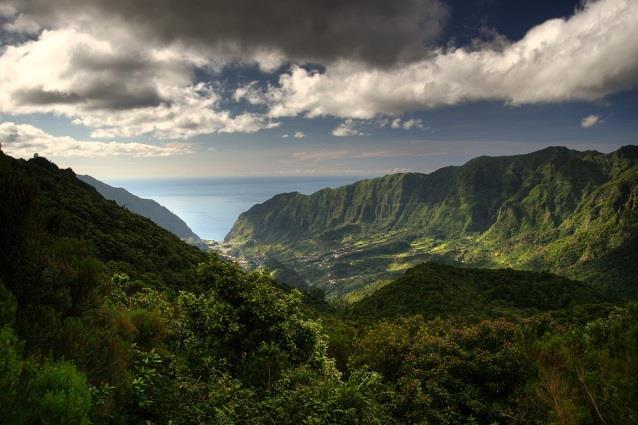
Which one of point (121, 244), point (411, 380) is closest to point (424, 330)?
point (411, 380)

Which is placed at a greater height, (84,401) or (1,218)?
(1,218)

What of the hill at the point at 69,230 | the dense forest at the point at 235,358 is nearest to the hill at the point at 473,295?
the hill at the point at 69,230

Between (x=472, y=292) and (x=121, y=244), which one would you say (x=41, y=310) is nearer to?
(x=121, y=244)

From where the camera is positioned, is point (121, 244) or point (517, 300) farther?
point (517, 300)

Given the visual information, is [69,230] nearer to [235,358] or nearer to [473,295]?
[235,358]

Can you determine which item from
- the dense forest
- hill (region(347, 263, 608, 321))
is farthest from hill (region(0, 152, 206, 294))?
hill (region(347, 263, 608, 321))

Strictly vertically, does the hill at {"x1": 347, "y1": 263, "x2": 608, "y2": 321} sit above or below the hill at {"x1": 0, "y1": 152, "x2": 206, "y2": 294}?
below

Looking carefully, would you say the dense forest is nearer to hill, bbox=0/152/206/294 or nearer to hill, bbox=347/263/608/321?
hill, bbox=0/152/206/294
